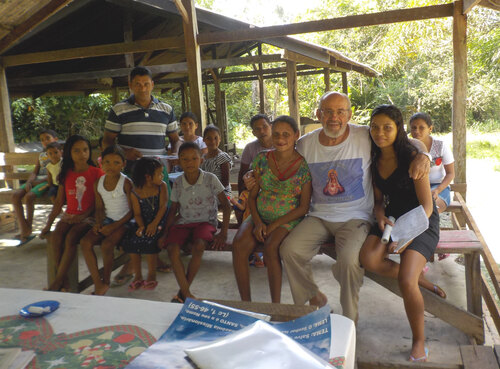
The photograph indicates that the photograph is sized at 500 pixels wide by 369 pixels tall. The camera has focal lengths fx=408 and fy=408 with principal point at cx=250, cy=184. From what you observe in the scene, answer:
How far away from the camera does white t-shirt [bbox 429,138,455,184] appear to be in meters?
3.92

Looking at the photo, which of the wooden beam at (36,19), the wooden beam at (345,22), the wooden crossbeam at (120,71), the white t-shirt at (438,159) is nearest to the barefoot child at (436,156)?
the white t-shirt at (438,159)

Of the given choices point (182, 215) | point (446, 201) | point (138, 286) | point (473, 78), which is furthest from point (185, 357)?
point (473, 78)

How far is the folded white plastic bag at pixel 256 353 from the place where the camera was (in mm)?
835

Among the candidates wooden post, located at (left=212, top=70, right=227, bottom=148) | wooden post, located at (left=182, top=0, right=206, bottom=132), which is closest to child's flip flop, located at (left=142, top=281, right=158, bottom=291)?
wooden post, located at (left=182, top=0, right=206, bottom=132)

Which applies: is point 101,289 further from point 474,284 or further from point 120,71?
point 120,71

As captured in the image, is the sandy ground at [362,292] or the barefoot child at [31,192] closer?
the sandy ground at [362,292]

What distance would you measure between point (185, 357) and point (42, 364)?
15.0 inches

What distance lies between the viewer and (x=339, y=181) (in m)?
2.86

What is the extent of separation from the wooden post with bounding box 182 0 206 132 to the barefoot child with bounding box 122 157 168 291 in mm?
1671

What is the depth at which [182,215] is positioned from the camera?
3453 millimetres

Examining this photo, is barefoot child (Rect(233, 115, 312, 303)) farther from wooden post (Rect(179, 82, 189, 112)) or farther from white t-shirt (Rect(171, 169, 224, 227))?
wooden post (Rect(179, 82, 189, 112))

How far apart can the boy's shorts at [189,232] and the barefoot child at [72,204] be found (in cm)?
80

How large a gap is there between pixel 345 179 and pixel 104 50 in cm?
431

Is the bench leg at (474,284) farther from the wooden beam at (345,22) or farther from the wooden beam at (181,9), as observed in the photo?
the wooden beam at (181,9)
